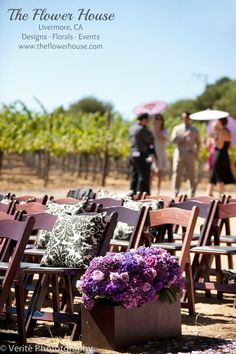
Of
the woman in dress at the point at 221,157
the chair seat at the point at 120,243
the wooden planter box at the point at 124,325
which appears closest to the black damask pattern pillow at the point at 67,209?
the chair seat at the point at 120,243

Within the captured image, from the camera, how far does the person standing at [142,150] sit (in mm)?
15750

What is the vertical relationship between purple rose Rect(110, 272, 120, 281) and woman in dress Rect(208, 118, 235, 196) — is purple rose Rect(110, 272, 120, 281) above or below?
below

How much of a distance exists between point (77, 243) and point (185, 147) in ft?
35.9

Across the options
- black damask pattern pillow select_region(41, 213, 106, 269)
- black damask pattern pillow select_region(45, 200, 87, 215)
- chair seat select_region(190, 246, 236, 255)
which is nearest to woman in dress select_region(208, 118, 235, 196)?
chair seat select_region(190, 246, 236, 255)

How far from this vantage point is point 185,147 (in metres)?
16.5

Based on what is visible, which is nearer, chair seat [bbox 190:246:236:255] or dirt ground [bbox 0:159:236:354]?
dirt ground [bbox 0:159:236:354]

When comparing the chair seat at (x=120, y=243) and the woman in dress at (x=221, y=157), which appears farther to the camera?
the woman in dress at (x=221, y=157)

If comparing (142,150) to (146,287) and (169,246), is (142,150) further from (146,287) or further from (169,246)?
(146,287)

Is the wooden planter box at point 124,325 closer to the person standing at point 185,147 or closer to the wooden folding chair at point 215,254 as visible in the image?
the wooden folding chair at point 215,254

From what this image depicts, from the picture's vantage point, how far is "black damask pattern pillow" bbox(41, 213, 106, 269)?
18.4ft

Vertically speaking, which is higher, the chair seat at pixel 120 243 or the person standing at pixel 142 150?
the person standing at pixel 142 150

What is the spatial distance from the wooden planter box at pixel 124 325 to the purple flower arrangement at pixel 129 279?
6cm

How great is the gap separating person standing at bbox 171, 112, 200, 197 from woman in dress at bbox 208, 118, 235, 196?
1.43 feet

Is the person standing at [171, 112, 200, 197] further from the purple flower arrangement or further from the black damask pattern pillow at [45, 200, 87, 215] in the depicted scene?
the purple flower arrangement
